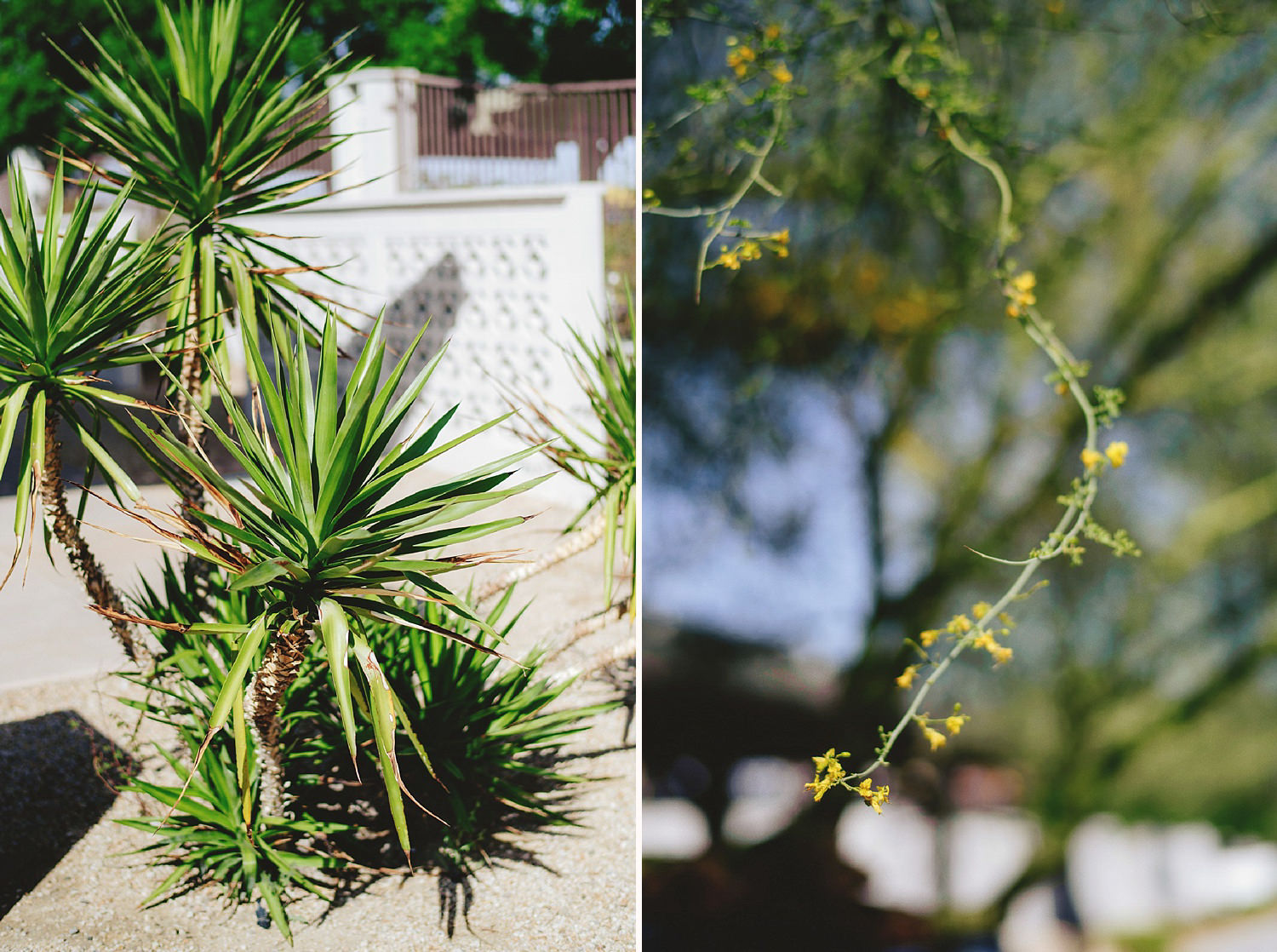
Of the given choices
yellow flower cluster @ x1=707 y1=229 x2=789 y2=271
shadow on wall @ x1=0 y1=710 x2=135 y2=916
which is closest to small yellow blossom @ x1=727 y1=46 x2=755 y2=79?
yellow flower cluster @ x1=707 y1=229 x2=789 y2=271

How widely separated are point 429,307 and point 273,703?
18.6ft

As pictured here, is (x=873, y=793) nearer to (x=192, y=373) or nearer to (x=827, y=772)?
(x=827, y=772)

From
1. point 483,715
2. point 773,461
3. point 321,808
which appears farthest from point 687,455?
point 321,808

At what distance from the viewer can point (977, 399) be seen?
5.32ft

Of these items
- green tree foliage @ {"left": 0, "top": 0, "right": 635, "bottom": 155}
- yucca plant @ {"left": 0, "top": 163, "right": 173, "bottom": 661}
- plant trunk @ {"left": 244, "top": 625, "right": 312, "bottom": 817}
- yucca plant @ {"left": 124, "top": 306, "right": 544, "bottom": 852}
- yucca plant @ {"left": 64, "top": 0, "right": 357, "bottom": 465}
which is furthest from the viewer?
green tree foliage @ {"left": 0, "top": 0, "right": 635, "bottom": 155}

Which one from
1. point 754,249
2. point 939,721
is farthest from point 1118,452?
point 754,249

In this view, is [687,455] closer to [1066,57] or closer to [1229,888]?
[1066,57]

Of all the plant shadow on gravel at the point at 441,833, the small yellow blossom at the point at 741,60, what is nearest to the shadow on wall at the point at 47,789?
the plant shadow on gravel at the point at 441,833

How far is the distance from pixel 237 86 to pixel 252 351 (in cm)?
116

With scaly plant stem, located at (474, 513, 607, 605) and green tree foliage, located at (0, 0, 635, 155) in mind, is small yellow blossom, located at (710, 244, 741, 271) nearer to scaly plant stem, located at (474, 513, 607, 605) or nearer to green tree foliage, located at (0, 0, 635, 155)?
scaly plant stem, located at (474, 513, 607, 605)

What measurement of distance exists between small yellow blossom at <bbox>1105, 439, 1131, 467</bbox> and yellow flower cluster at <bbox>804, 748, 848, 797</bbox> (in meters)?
0.66

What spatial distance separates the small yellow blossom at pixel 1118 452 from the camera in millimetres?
1545

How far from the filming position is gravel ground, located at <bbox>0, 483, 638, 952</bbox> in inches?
94.0

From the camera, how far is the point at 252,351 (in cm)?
213
